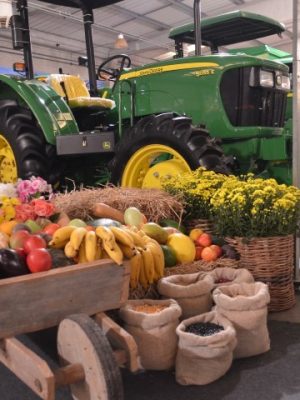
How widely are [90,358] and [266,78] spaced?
3349mm

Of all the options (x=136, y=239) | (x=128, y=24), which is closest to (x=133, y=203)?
(x=136, y=239)

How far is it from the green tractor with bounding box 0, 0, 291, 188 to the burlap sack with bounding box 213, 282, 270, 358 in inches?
56.0

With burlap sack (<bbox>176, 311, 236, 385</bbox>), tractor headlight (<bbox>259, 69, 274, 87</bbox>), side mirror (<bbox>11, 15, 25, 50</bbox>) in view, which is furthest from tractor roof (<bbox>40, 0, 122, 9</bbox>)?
burlap sack (<bbox>176, 311, 236, 385</bbox>)

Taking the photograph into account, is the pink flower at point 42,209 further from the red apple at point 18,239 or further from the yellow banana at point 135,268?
the yellow banana at point 135,268

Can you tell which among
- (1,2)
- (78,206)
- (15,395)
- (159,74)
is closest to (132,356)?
(15,395)

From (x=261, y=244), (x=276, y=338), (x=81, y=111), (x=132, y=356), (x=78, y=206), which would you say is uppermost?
(x=81, y=111)

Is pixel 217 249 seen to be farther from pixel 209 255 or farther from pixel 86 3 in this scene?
pixel 86 3

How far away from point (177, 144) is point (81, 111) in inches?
73.5

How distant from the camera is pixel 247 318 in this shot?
7.27ft

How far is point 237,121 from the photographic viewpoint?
13.6ft

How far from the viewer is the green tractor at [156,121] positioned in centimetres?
371

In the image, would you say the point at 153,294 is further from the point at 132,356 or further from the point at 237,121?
the point at 237,121

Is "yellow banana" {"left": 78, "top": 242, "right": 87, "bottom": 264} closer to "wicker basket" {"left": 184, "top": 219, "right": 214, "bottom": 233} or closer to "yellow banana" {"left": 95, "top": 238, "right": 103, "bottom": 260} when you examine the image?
"yellow banana" {"left": 95, "top": 238, "right": 103, "bottom": 260}

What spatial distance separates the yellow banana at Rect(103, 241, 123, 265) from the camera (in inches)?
79.4
